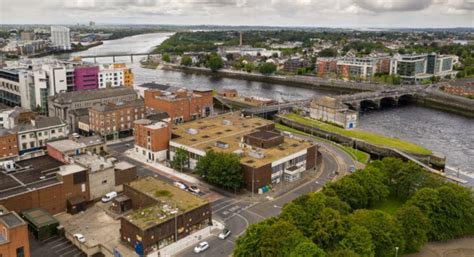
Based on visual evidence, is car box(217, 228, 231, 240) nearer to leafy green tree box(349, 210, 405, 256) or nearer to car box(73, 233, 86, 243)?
leafy green tree box(349, 210, 405, 256)

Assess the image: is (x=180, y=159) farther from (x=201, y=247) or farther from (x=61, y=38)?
(x=61, y=38)

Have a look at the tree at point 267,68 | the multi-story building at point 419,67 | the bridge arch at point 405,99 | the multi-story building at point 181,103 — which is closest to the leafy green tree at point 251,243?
the multi-story building at point 181,103

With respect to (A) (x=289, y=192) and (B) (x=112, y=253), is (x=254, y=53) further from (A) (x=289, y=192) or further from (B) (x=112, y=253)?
(B) (x=112, y=253)

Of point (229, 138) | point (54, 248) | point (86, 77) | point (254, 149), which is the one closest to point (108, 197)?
point (54, 248)

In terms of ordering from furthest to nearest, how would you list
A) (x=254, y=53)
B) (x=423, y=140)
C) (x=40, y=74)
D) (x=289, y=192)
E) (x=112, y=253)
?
(x=254, y=53) < (x=40, y=74) < (x=423, y=140) < (x=289, y=192) < (x=112, y=253)

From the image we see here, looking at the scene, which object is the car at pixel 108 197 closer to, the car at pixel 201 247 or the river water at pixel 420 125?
the car at pixel 201 247

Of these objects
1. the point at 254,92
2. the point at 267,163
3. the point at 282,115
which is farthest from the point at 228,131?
the point at 254,92
